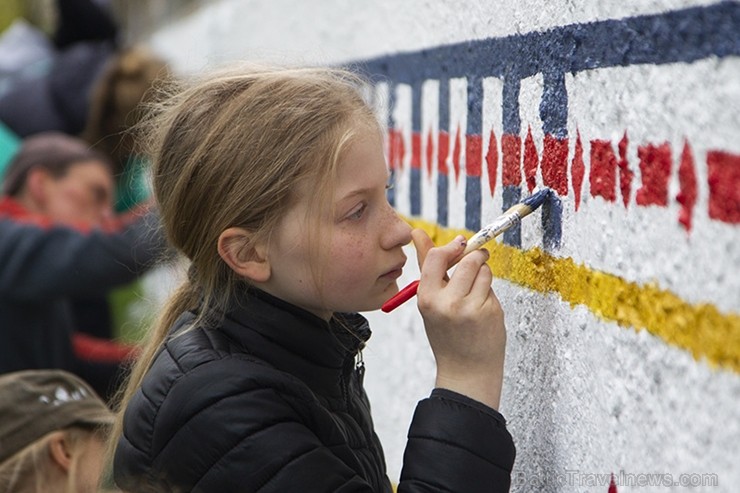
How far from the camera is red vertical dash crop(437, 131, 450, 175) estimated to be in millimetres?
2049

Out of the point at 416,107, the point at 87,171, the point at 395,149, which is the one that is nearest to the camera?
the point at 416,107

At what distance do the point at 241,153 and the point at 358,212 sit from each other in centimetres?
17

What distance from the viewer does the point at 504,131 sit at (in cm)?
172

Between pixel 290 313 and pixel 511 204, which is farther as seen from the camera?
pixel 511 204

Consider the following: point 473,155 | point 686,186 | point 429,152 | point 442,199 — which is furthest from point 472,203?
point 686,186

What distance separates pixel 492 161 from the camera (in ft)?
5.84

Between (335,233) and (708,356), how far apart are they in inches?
21.2

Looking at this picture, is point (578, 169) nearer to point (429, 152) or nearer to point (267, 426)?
point (267, 426)

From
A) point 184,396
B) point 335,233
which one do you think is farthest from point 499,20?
point 184,396

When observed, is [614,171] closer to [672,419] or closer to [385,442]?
[672,419]

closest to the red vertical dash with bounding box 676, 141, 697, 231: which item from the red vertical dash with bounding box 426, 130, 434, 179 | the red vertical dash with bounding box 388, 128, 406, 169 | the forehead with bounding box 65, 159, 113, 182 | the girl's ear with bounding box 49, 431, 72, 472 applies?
the red vertical dash with bounding box 426, 130, 434, 179

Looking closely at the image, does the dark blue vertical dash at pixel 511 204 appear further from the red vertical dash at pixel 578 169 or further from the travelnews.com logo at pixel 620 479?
the travelnews.com logo at pixel 620 479

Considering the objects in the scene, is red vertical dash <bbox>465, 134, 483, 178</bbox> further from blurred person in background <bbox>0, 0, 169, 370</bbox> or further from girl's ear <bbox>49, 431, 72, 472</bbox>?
blurred person in background <bbox>0, 0, 169, 370</bbox>

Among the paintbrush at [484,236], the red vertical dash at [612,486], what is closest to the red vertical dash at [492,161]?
the paintbrush at [484,236]
